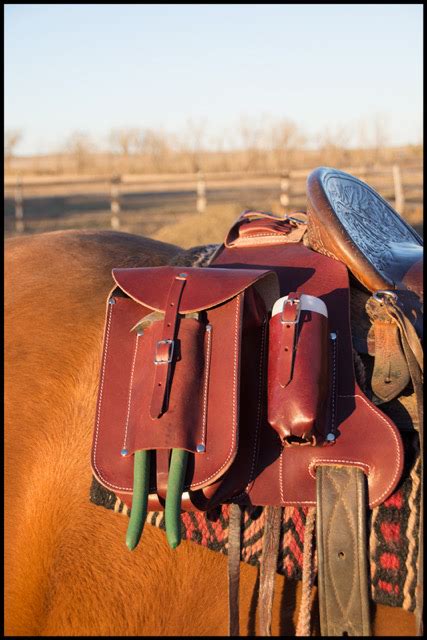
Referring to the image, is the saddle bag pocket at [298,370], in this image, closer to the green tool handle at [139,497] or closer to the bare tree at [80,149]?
the green tool handle at [139,497]

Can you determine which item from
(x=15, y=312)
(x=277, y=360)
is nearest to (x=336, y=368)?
(x=277, y=360)

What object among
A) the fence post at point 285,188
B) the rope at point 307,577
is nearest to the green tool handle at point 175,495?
the rope at point 307,577

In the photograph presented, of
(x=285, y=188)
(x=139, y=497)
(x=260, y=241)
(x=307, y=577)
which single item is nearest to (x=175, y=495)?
(x=139, y=497)

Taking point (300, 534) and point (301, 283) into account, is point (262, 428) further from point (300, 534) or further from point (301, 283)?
point (301, 283)

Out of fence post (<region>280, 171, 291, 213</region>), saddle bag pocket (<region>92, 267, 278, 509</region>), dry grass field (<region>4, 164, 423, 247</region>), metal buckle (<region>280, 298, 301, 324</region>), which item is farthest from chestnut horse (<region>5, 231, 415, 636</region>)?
fence post (<region>280, 171, 291, 213</region>)

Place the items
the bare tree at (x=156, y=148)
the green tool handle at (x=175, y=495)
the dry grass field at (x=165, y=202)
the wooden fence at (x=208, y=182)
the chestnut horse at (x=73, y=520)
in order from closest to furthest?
the green tool handle at (x=175, y=495), the chestnut horse at (x=73, y=520), the dry grass field at (x=165, y=202), the wooden fence at (x=208, y=182), the bare tree at (x=156, y=148)

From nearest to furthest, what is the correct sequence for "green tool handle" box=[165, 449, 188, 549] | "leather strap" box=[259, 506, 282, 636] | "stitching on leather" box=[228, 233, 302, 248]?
"green tool handle" box=[165, 449, 188, 549] < "leather strap" box=[259, 506, 282, 636] < "stitching on leather" box=[228, 233, 302, 248]

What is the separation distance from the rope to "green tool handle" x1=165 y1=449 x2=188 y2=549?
0.87 ft

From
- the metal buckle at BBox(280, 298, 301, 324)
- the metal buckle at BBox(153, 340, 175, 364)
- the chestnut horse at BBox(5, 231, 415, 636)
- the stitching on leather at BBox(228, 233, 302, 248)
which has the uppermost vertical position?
the stitching on leather at BBox(228, 233, 302, 248)

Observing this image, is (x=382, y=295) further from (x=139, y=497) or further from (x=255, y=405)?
(x=139, y=497)

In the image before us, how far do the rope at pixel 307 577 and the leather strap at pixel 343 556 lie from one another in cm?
2

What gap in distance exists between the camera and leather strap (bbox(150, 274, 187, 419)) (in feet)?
3.89

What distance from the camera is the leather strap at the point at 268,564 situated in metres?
1.23

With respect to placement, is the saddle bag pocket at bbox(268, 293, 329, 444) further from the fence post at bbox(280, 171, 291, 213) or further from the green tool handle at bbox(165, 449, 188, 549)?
the fence post at bbox(280, 171, 291, 213)
